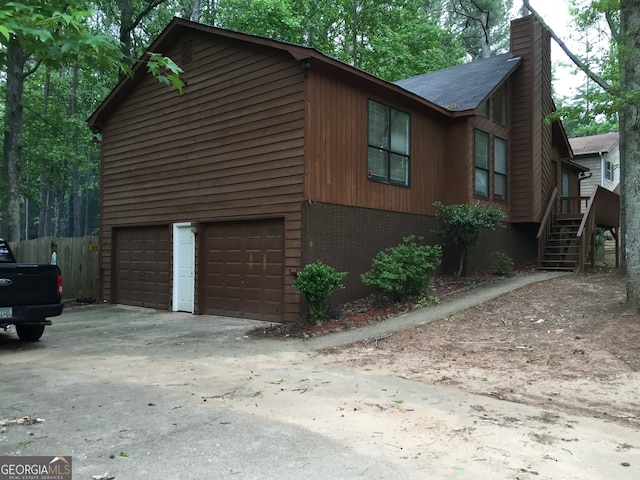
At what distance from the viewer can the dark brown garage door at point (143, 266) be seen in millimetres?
12906

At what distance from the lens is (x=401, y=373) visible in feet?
20.0

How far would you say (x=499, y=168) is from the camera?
14.7 m

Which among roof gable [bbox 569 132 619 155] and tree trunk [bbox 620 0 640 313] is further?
roof gable [bbox 569 132 619 155]

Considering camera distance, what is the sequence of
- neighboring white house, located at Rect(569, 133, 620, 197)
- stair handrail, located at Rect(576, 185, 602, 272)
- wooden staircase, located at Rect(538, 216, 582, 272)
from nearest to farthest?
stair handrail, located at Rect(576, 185, 602, 272)
wooden staircase, located at Rect(538, 216, 582, 272)
neighboring white house, located at Rect(569, 133, 620, 197)

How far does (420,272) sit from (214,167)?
517 centimetres

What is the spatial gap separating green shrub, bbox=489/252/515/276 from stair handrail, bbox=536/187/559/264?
1.40 m

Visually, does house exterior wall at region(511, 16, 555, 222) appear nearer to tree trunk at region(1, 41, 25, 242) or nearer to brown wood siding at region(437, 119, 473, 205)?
brown wood siding at region(437, 119, 473, 205)

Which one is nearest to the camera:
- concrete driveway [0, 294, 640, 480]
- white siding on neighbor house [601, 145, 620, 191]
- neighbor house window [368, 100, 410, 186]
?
concrete driveway [0, 294, 640, 480]

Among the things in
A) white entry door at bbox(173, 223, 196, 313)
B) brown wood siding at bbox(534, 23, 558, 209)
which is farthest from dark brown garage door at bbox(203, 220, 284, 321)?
brown wood siding at bbox(534, 23, 558, 209)

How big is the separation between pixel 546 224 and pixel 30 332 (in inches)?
534

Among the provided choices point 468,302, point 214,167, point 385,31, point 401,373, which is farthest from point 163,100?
point 385,31

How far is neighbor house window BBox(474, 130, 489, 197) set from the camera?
13648 mm

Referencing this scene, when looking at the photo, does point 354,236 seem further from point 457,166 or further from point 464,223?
point 457,166

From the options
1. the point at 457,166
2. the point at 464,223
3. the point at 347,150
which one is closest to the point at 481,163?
the point at 457,166
